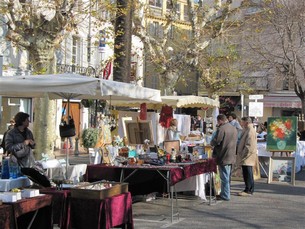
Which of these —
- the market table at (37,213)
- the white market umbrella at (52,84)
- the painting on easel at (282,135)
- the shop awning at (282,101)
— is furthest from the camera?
the shop awning at (282,101)

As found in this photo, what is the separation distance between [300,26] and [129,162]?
72.4ft

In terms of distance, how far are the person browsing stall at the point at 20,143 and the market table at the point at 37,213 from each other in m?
2.13

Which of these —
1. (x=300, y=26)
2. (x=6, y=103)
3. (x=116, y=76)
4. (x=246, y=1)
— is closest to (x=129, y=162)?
(x=116, y=76)

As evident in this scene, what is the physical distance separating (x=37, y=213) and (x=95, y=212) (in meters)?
0.66

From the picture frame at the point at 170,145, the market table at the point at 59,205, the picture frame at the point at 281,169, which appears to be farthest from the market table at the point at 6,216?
the picture frame at the point at 281,169

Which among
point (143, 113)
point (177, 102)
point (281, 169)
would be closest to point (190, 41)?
point (177, 102)

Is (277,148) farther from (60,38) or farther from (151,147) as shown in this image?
(60,38)

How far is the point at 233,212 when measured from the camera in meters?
9.65

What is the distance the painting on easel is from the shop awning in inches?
1077

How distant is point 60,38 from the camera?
14.8 meters

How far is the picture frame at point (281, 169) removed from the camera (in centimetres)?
1392

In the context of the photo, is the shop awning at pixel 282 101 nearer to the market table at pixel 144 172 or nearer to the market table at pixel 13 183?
the market table at pixel 144 172

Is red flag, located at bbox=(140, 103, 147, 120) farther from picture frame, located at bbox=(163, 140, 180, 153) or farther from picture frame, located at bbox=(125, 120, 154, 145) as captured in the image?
picture frame, located at bbox=(163, 140, 180, 153)

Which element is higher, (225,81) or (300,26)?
(300,26)
